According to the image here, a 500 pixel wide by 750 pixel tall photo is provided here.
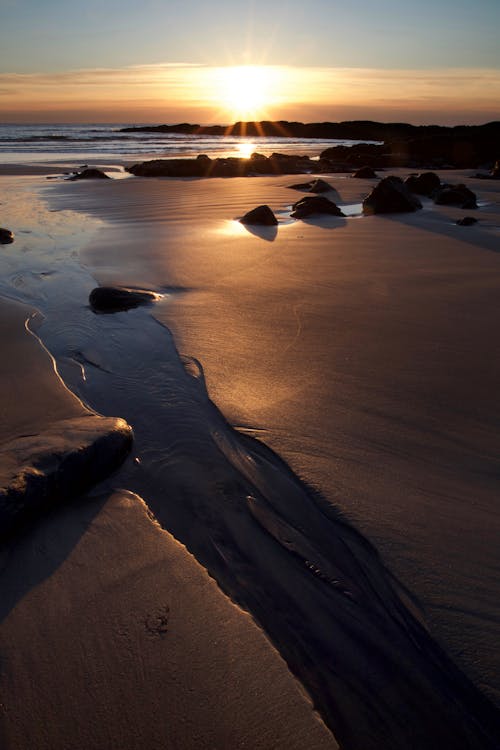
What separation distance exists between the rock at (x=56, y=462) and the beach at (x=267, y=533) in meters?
0.09

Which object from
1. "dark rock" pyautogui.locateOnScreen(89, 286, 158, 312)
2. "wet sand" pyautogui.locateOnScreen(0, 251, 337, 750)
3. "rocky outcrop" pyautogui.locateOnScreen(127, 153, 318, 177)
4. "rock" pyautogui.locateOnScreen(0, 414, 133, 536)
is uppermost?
"rocky outcrop" pyautogui.locateOnScreen(127, 153, 318, 177)

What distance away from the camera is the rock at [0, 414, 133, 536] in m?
1.86

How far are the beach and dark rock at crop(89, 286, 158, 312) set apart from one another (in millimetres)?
144

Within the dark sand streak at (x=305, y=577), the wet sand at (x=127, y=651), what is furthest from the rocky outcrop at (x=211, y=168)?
the wet sand at (x=127, y=651)

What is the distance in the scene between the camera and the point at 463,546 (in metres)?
1.73

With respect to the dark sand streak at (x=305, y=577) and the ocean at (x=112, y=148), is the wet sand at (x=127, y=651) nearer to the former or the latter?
the dark sand streak at (x=305, y=577)

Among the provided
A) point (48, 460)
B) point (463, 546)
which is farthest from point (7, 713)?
point (463, 546)

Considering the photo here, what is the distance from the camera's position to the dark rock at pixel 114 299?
4.18 m

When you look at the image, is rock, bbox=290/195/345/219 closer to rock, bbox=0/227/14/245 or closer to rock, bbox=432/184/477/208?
rock, bbox=432/184/477/208

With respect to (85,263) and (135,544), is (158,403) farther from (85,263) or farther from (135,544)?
(85,263)

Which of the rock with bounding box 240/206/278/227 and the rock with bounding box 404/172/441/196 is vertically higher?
the rock with bounding box 404/172/441/196

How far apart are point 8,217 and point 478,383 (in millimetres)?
8166

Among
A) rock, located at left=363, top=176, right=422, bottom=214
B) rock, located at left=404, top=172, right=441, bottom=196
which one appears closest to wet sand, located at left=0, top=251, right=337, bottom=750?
rock, located at left=363, top=176, right=422, bottom=214

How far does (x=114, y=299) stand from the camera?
422cm
